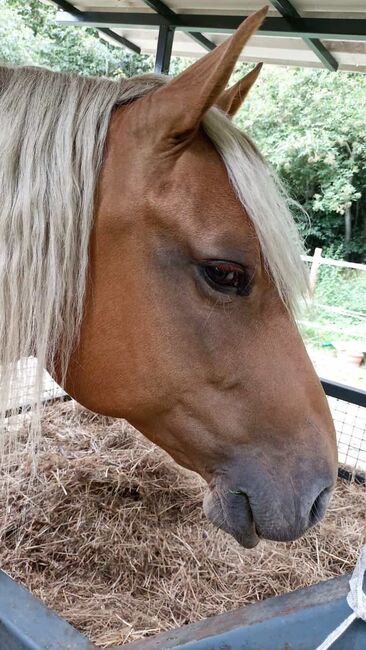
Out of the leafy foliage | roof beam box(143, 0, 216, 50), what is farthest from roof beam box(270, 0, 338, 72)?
the leafy foliage

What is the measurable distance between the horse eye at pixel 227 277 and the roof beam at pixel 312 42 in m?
2.14

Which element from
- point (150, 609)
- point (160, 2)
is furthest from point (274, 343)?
point (160, 2)

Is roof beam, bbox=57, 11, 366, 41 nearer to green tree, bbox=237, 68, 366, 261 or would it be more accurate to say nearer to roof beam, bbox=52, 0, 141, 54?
roof beam, bbox=52, 0, 141, 54

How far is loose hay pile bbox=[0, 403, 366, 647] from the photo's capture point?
61.3 inches

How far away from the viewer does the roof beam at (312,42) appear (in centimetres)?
250

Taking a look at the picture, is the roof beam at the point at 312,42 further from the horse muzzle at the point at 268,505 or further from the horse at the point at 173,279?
the horse muzzle at the point at 268,505

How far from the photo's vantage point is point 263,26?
2.72 m

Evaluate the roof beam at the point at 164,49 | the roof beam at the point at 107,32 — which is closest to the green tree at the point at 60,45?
the roof beam at the point at 107,32

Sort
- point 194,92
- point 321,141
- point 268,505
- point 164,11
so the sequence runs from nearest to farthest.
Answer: point 194,92 → point 268,505 → point 164,11 → point 321,141

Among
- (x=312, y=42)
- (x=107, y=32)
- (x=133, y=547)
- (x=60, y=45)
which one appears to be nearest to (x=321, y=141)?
(x=60, y=45)

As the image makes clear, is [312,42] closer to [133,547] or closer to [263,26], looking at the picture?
[263,26]

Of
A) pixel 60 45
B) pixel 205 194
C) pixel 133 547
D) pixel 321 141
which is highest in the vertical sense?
pixel 60 45

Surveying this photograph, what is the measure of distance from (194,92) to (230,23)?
2241 millimetres

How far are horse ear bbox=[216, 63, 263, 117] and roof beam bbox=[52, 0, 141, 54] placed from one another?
2.47m
